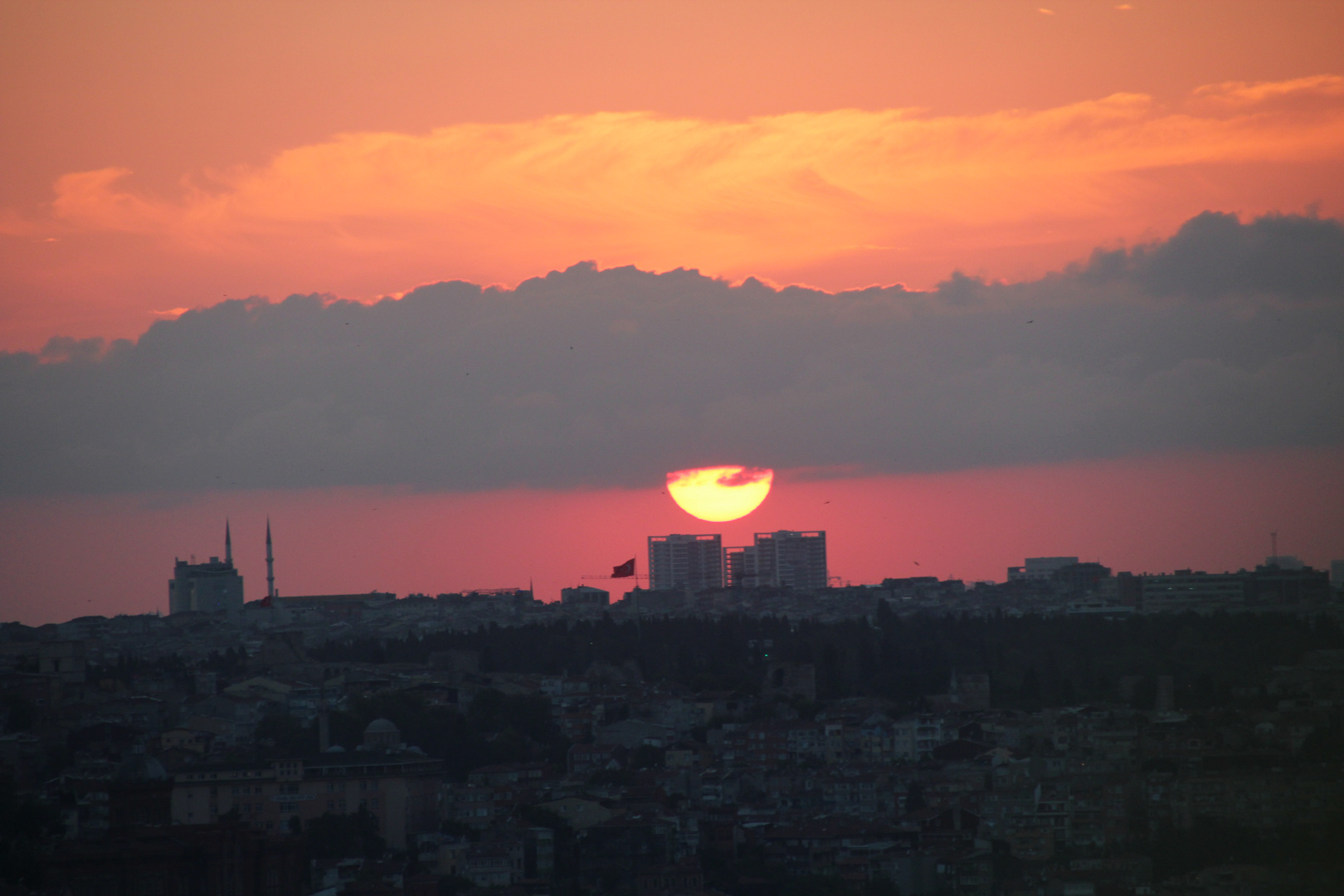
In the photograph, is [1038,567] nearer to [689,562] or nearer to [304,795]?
[689,562]

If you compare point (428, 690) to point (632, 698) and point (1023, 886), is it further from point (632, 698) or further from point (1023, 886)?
point (1023, 886)

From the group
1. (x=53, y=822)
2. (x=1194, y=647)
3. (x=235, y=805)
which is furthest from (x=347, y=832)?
(x=1194, y=647)

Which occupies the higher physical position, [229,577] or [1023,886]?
[229,577]

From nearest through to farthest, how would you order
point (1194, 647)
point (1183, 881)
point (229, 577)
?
point (1183, 881) < point (1194, 647) < point (229, 577)

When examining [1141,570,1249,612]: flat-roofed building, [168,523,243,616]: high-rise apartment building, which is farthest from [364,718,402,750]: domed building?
[168,523,243,616]: high-rise apartment building

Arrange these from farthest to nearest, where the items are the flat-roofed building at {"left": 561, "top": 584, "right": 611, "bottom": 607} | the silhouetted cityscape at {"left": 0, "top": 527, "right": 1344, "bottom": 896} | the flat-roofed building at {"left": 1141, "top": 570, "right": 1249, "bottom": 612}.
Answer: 1. the flat-roofed building at {"left": 561, "top": 584, "right": 611, "bottom": 607}
2. the flat-roofed building at {"left": 1141, "top": 570, "right": 1249, "bottom": 612}
3. the silhouetted cityscape at {"left": 0, "top": 527, "right": 1344, "bottom": 896}

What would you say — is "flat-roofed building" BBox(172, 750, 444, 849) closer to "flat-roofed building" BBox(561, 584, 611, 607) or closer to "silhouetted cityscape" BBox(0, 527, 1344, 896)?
"silhouetted cityscape" BBox(0, 527, 1344, 896)

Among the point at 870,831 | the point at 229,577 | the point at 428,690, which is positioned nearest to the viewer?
the point at 870,831
